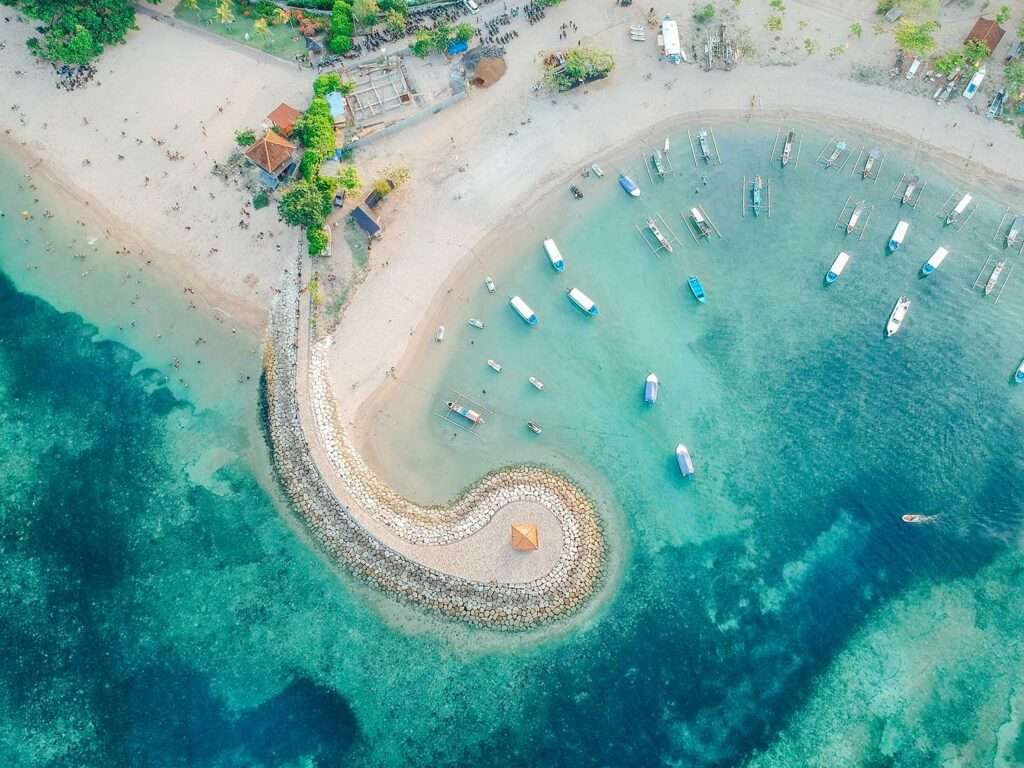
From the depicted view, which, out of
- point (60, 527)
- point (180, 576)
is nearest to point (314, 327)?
point (180, 576)

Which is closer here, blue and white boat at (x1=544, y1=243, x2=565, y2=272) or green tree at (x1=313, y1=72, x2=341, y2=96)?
green tree at (x1=313, y1=72, x2=341, y2=96)

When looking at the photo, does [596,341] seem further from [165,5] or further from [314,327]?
[165,5]

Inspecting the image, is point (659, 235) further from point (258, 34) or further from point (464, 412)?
point (258, 34)

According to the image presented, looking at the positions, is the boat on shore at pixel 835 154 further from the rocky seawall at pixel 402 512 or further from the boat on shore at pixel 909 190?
the rocky seawall at pixel 402 512

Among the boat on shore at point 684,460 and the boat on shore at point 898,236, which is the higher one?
the boat on shore at point 898,236

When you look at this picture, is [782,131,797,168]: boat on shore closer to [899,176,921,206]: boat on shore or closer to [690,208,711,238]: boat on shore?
[690,208,711,238]: boat on shore

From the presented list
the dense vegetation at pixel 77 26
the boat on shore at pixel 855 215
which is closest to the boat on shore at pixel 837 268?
the boat on shore at pixel 855 215

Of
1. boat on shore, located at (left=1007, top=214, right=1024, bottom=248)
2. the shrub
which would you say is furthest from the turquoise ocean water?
the shrub
